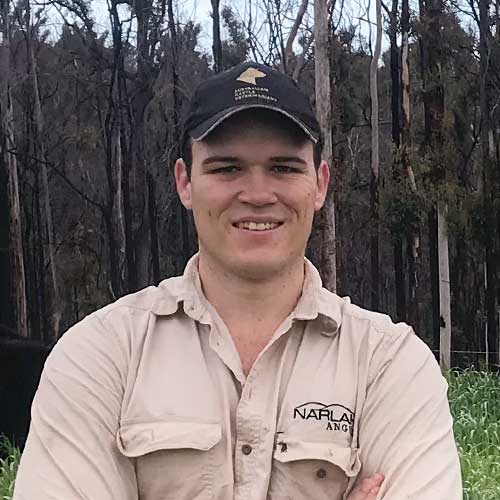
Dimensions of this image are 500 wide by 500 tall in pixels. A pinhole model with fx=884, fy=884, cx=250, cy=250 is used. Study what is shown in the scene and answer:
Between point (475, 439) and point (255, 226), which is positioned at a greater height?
point (255, 226)

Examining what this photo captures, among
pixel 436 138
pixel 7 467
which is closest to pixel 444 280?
pixel 436 138

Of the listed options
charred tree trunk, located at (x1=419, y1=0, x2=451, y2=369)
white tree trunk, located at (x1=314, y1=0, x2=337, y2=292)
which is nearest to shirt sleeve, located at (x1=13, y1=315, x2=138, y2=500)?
white tree trunk, located at (x1=314, y1=0, x2=337, y2=292)

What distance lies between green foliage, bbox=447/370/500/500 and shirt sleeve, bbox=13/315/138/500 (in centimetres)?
327

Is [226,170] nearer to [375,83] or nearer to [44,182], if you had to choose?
[375,83]

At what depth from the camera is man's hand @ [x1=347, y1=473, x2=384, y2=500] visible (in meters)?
1.47

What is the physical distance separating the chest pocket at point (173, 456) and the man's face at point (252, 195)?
297 millimetres

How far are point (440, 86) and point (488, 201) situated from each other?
1934mm

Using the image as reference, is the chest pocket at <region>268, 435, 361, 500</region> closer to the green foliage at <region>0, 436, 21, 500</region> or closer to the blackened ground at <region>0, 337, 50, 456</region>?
the green foliage at <region>0, 436, 21, 500</region>

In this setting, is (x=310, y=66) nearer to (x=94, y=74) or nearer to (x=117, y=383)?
(x=94, y=74)

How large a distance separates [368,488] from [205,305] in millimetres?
421

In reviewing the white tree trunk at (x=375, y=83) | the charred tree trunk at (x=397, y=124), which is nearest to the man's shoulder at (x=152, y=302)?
the charred tree trunk at (x=397, y=124)

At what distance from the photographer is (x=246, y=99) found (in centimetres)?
152

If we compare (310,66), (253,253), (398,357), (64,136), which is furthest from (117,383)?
(64,136)

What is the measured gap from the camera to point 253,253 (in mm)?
1551
